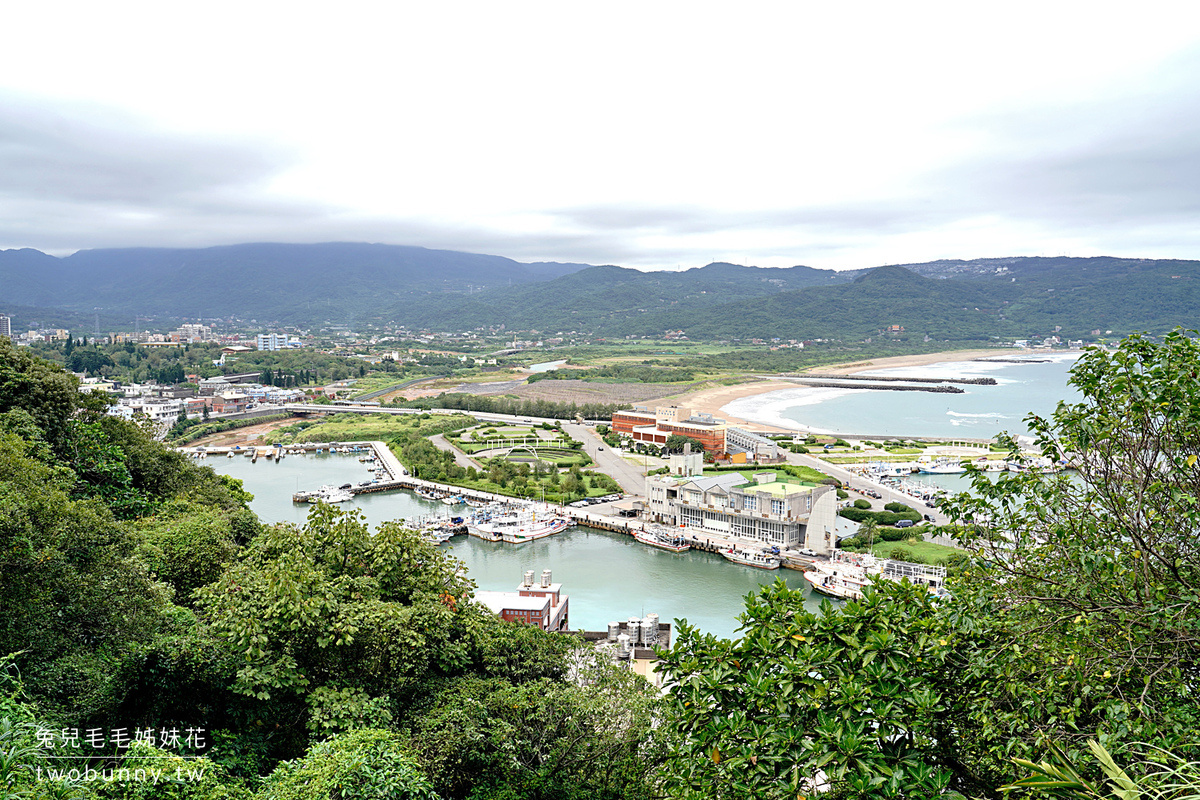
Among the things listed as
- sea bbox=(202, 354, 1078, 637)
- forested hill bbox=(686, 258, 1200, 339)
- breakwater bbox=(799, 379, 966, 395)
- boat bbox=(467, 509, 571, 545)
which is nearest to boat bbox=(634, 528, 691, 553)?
sea bbox=(202, 354, 1078, 637)

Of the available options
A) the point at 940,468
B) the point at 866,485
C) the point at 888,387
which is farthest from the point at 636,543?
the point at 888,387

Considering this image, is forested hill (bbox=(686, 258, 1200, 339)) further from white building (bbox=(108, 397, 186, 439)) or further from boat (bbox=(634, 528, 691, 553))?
boat (bbox=(634, 528, 691, 553))

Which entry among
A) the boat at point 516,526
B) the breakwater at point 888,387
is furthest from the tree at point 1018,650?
the breakwater at point 888,387

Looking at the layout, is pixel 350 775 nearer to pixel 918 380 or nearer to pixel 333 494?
pixel 333 494

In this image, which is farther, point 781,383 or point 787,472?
point 781,383

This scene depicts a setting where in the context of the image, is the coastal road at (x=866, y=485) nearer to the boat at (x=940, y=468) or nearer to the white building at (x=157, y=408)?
the boat at (x=940, y=468)
